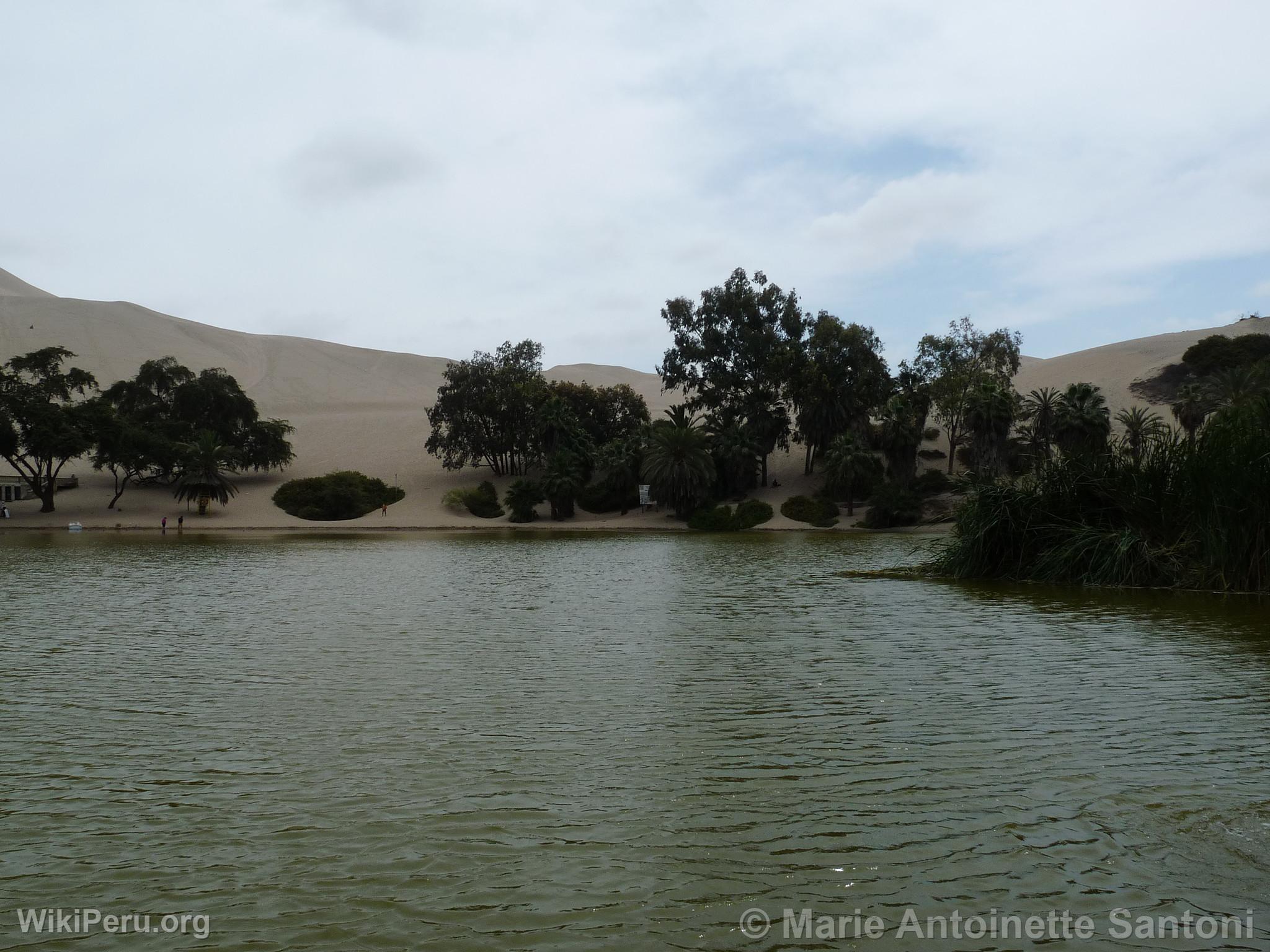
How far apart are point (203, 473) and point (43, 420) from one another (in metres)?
10.3

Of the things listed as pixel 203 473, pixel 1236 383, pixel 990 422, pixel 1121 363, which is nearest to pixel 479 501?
pixel 203 473

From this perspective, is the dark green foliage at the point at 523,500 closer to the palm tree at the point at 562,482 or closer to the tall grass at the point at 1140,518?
the palm tree at the point at 562,482

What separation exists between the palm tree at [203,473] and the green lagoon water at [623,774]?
53.8m

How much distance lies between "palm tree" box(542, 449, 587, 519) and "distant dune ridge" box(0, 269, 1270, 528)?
2.25 m

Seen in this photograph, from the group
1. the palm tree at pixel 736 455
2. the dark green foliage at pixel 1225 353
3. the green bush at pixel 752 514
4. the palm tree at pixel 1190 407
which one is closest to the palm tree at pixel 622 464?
the palm tree at pixel 736 455

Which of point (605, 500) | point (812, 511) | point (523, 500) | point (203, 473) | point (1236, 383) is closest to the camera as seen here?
point (1236, 383)

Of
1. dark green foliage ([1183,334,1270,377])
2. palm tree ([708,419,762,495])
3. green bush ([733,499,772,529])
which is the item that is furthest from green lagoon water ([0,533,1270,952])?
dark green foliage ([1183,334,1270,377])

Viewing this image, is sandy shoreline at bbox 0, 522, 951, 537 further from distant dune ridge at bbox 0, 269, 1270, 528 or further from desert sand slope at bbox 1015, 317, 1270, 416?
desert sand slope at bbox 1015, 317, 1270, 416

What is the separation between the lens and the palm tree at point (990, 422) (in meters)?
54.7

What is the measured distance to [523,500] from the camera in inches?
2650

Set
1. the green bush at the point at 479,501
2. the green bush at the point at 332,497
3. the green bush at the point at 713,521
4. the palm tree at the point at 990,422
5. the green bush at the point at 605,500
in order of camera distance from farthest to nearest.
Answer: the green bush at the point at 332,497, the green bush at the point at 479,501, the green bush at the point at 605,500, the green bush at the point at 713,521, the palm tree at the point at 990,422

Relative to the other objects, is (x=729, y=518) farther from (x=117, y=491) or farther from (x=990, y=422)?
(x=117, y=491)

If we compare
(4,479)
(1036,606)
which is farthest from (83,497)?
(1036,606)

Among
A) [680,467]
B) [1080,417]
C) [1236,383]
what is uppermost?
[1236,383]
